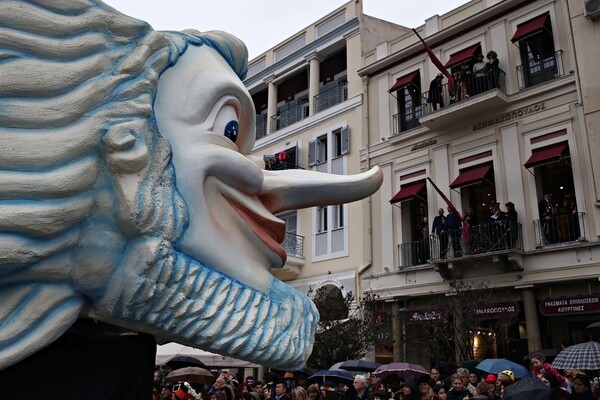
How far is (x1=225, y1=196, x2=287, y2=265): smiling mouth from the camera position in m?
1.54

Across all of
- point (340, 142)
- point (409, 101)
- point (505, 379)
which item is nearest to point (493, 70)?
point (409, 101)

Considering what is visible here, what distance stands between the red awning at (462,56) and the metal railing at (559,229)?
4.78 meters

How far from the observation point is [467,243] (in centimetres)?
1423

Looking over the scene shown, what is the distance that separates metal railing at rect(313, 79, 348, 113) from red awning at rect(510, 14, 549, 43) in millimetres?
6323

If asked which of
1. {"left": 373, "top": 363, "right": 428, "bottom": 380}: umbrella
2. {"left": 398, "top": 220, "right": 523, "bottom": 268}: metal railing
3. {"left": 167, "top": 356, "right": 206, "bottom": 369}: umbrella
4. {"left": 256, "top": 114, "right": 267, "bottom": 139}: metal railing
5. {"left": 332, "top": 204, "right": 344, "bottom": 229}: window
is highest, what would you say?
{"left": 256, "top": 114, "right": 267, "bottom": 139}: metal railing

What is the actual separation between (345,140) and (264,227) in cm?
1696

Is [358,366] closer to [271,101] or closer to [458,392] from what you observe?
[458,392]

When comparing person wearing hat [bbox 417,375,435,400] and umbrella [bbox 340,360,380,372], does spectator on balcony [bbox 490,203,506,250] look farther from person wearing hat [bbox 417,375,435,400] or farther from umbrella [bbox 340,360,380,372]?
person wearing hat [bbox 417,375,435,400]

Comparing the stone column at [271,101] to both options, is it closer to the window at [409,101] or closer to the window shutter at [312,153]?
the window shutter at [312,153]

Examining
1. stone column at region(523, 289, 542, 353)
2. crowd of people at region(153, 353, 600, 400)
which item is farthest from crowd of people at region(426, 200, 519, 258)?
crowd of people at region(153, 353, 600, 400)

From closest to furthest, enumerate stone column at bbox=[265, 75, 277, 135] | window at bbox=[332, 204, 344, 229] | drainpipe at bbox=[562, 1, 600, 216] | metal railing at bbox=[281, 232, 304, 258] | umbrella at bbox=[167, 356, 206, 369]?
umbrella at bbox=[167, 356, 206, 369], drainpipe at bbox=[562, 1, 600, 216], window at bbox=[332, 204, 344, 229], metal railing at bbox=[281, 232, 304, 258], stone column at bbox=[265, 75, 277, 135]

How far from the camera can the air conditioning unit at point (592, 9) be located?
13000 millimetres

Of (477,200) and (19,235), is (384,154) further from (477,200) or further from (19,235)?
(19,235)

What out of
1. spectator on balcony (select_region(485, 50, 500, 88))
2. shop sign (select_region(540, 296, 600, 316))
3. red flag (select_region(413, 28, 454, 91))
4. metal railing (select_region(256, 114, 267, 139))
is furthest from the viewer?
metal railing (select_region(256, 114, 267, 139))
